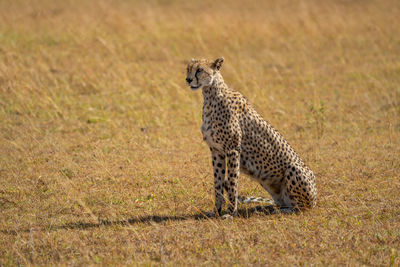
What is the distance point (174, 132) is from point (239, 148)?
3.25 m

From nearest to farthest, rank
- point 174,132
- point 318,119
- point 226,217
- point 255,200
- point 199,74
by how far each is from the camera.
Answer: point 199,74 → point 226,217 → point 255,200 → point 174,132 → point 318,119

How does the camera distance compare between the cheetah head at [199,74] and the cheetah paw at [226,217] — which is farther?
the cheetah paw at [226,217]

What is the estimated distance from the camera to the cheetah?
5414mm

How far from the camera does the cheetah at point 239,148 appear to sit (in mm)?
5414

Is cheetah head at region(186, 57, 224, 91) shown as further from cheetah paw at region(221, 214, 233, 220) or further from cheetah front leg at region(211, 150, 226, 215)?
cheetah paw at region(221, 214, 233, 220)

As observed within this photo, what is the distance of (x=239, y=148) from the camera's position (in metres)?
5.44

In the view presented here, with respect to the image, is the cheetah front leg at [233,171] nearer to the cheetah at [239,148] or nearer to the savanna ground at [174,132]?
the cheetah at [239,148]

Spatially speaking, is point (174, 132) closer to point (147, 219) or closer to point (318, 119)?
point (318, 119)

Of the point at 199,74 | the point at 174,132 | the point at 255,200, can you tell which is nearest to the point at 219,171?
the point at 255,200

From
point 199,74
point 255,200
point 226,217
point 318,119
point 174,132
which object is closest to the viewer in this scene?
point 199,74

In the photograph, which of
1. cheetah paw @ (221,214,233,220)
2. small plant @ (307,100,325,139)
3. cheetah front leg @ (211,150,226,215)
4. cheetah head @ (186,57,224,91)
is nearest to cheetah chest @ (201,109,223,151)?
cheetah front leg @ (211,150,226,215)

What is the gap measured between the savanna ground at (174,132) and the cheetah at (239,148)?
29 cm

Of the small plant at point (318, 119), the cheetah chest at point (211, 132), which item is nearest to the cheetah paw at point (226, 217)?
the cheetah chest at point (211, 132)

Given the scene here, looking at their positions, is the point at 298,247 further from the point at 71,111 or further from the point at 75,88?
the point at 75,88
